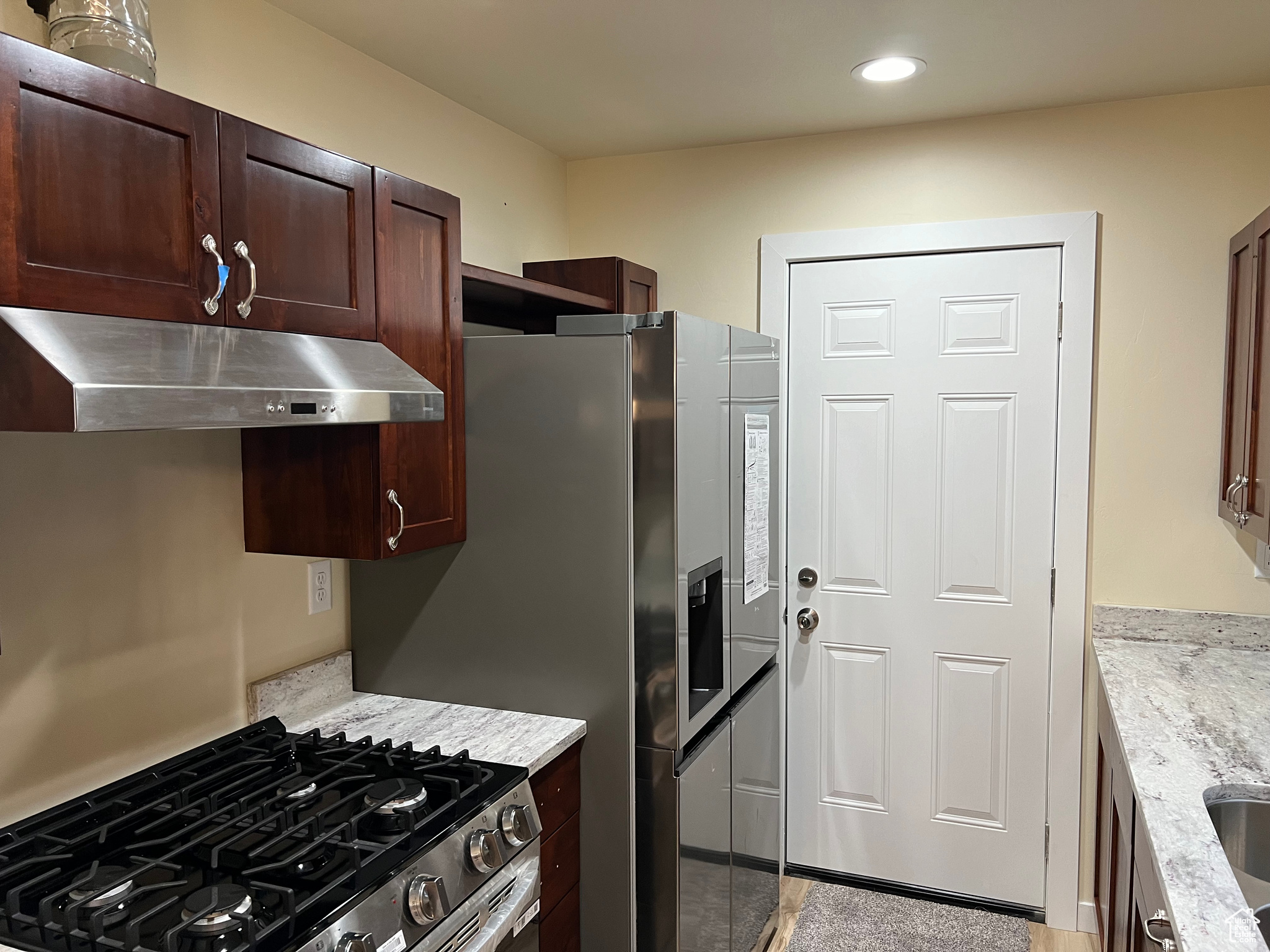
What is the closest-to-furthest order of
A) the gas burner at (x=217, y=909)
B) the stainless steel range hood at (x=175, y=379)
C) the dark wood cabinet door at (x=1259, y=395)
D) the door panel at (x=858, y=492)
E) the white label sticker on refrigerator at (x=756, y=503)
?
the stainless steel range hood at (x=175, y=379)
the gas burner at (x=217, y=909)
the dark wood cabinet door at (x=1259, y=395)
the white label sticker on refrigerator at (x=756, y=503)
the door panel at (x=858, y=492)

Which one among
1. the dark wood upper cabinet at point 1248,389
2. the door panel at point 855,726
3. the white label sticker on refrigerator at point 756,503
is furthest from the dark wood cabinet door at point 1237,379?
the white label sticker on refrigerator at point 756,503

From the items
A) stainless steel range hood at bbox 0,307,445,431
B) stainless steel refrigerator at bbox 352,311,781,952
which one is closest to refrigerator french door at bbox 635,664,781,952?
stainless steel refrigerator at bbox 352,311,781,952

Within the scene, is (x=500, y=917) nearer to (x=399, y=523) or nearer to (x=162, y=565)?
(x=399, y=523)

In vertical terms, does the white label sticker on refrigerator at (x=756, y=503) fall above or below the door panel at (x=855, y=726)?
above

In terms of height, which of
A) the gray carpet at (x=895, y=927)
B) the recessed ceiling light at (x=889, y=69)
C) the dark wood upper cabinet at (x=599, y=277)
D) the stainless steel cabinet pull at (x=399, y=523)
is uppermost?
the recessed ceiling light at (x=889, y=69)

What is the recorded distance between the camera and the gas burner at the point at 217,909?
1213 millimetres

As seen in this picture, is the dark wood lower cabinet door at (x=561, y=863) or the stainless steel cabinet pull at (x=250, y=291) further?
the dark wood lower cabinet door at (x=561, y=863)

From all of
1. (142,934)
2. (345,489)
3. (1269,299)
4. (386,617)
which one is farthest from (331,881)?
(1269,299)

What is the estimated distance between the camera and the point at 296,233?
162 centimetres

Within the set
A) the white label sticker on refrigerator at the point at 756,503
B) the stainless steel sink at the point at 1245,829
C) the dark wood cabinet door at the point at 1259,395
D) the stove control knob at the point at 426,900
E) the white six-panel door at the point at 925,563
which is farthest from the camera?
the white six-panel door at the point at 925,563

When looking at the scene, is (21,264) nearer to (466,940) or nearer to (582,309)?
(466,940)

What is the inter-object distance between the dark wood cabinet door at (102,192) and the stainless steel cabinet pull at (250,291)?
28mm

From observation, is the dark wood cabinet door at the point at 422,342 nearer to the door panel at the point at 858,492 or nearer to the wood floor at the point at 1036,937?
the door panel at the point at 858,492

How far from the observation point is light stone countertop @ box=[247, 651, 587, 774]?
76.2 inches
